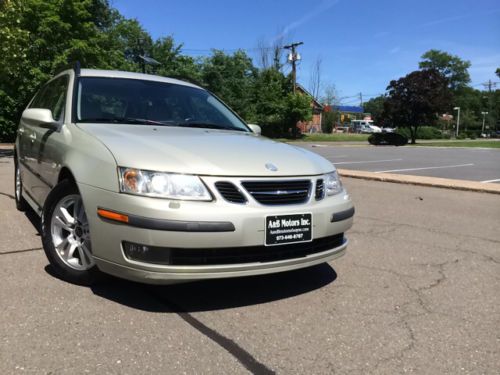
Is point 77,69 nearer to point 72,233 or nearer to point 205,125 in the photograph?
point 205,125

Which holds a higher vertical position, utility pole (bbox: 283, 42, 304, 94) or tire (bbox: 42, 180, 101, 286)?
utility pole (bbox: 283, 42, 304, 94)

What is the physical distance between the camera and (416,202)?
26.3 ft

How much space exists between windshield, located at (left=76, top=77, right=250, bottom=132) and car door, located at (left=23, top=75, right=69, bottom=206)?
27cm

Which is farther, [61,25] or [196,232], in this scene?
[61,25]

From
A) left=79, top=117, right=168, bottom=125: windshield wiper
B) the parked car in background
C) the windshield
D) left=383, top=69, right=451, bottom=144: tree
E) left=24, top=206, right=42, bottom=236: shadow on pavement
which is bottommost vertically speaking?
the parked car in background

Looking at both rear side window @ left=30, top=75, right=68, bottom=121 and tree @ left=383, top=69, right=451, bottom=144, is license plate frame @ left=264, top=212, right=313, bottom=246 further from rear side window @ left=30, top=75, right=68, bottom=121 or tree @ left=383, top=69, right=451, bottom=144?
tree @ left=383, top=69, right=451, bottom=144

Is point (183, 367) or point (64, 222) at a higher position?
point (64, 222)

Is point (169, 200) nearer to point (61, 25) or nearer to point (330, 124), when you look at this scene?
point (61, 25)

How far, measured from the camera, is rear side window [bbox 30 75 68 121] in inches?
170

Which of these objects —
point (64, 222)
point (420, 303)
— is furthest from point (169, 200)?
point (420, 303)

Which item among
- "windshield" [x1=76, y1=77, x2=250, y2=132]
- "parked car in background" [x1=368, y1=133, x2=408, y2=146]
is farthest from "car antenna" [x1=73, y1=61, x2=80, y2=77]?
"parked car in background" [x1=368, y1=133, x2=408, y2=146]

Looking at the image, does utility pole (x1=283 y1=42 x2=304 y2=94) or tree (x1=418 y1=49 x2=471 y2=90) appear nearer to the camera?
utility pole (x1=283 y1=42 x2=304 y2=94)

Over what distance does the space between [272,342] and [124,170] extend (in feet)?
4.41

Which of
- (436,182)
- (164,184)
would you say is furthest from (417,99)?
(164,184)
